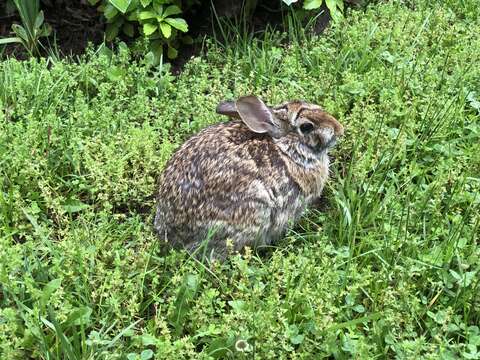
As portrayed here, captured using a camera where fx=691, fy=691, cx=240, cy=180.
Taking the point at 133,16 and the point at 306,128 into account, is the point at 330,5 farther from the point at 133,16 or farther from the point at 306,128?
the point at 306,128

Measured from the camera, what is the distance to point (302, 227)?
4090 millimetres

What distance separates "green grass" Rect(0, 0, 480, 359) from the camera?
3352 mm

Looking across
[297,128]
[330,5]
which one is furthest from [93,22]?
[297,128]

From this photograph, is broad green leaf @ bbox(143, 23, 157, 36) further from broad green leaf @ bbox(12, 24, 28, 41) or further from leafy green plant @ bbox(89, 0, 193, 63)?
broad green leaf @ bbox(12, 24, 28, 41)

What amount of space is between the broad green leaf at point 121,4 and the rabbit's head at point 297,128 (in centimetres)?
150

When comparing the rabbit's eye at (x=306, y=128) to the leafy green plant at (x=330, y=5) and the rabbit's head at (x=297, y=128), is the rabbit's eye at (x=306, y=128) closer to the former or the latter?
the rabbit's head at (x=297, y=128)

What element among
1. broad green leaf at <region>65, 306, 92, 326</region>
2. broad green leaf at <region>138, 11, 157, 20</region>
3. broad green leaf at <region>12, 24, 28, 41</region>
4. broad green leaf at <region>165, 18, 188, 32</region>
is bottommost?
broad green leaf at <region>65, 306, 92, 326</region>

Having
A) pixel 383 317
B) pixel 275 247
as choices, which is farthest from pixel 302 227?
pixel 383 317

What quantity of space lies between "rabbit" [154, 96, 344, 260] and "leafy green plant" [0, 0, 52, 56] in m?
2.17

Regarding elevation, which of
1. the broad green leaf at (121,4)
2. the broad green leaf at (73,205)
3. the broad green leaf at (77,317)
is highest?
the broad green leaf at (121,4)

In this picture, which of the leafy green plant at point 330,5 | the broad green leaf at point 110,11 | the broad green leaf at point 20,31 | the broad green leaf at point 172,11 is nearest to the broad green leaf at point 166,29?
the broad green leaf at point 172,11

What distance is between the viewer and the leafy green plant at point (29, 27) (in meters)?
5.46

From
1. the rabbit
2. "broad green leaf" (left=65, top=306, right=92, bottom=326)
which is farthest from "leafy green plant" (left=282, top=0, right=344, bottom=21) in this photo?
"broad green leaf" (left=65, top=306, right=92, bottom=326)

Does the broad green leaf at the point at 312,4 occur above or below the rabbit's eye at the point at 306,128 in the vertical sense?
above
